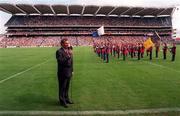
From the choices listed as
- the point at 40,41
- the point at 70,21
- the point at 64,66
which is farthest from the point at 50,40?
the point at 64,66

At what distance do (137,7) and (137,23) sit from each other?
13.9m

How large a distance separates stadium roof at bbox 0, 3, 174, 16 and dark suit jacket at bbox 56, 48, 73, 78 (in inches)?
3396

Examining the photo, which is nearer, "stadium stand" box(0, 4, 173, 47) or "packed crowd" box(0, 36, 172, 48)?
"packed crowd" box(0, 36, 172, 48)

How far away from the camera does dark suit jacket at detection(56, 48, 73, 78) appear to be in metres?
8.76

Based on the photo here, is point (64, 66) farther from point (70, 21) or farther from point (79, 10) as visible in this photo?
point (70, 21)

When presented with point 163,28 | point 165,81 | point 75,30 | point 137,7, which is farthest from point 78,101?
point 163,28

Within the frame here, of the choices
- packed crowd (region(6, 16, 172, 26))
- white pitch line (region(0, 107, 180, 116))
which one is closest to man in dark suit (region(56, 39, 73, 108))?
white pitch line (region(0, 107, 180, 116))

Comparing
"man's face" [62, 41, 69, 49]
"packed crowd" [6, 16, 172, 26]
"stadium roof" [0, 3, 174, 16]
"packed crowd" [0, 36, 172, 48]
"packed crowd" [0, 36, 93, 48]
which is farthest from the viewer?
A: "packed crowd" [6, 16, 172, 26]

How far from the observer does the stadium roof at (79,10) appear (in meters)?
95.2

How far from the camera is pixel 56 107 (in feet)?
28.1

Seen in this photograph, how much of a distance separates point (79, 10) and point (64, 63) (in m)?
93.5

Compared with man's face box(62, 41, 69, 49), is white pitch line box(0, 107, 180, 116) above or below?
below

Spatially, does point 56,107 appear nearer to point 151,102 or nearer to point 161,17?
point 151,102

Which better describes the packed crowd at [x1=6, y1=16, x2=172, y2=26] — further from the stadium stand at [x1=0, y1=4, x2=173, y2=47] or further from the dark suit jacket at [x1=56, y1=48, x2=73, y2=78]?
the dark suit jacket at [x1=56, y1=48, x2=73, y2=78]
